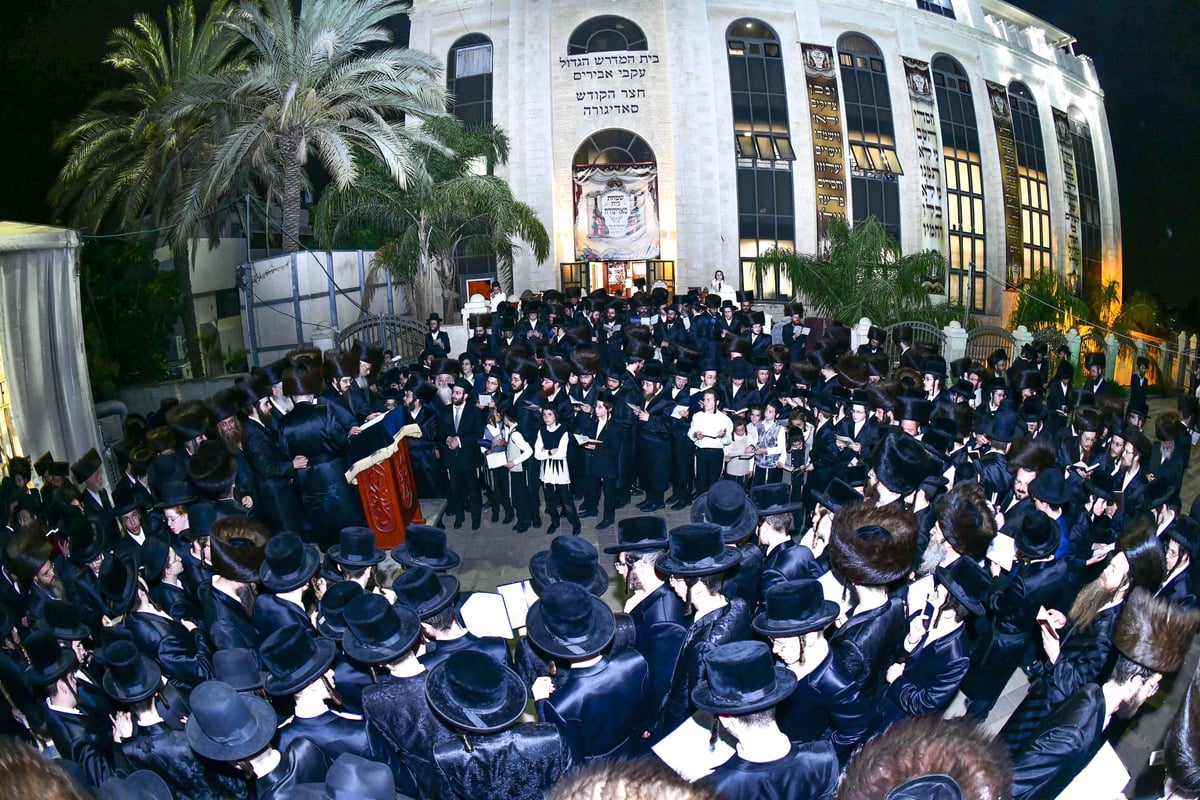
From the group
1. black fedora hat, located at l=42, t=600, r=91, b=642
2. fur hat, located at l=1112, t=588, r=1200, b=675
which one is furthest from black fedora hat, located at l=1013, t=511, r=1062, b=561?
black fedora hat, located at l=42, t=600, r=91, b=642

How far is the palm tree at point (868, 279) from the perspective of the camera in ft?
57.7

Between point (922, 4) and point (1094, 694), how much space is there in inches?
1285

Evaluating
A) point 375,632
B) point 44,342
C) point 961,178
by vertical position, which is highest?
point 961,178

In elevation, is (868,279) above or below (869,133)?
below

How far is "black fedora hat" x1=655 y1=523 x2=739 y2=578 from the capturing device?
4.34 meters

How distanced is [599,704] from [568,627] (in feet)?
1.36

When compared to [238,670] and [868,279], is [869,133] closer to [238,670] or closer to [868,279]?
[868,279]

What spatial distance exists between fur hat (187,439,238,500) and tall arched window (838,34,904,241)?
2547 centimetres

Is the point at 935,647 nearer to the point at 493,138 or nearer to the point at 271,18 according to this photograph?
the point at 271,18

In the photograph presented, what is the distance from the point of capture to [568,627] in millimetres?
3855

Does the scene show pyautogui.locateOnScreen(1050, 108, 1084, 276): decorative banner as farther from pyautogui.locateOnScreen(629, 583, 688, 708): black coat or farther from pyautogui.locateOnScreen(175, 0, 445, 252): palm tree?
pyautogui.locateOnScreen(629, 583, 688, 708): black coat

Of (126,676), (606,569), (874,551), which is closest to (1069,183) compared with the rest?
(606,569)

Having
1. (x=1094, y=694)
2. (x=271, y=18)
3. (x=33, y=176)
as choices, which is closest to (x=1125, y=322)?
(x=271, y=18)

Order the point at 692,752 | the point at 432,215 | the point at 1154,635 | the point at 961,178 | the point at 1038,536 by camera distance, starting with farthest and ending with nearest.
Result: the point at 961,178 → the point at 432,215 → the point at 1038,536 → the point at 692,752 → the point at 1154,635
